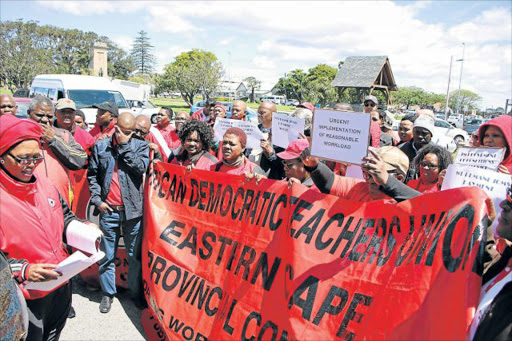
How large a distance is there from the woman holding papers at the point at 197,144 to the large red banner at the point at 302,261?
0.26 meters

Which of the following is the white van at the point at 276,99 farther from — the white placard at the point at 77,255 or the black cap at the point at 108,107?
the white placard at the point at 77,255

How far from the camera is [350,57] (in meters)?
31.8

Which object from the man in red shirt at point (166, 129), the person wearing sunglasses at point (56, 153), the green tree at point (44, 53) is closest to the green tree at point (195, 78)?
the green tree at point (44, 53)

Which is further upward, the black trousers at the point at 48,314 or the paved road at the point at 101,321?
the black trousers at the point at 48,314

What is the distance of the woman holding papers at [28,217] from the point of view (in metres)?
2.26

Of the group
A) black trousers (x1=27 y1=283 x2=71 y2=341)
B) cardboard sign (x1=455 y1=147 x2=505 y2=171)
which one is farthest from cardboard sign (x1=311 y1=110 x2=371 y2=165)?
black trousers (x1=27 y1=283 x2=71 y2=341)

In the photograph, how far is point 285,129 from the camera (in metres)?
4.26

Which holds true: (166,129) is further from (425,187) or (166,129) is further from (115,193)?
(425,187)

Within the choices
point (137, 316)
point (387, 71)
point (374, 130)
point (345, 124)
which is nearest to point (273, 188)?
point (345, 124)

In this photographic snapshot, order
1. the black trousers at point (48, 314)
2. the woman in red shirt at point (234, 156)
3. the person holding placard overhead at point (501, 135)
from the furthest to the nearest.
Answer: the woman in red shirt at point (234, 156), the person holding placard overhead at point (501, 135), the black trousers at point (48, 314)

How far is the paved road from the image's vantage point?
3730 mm

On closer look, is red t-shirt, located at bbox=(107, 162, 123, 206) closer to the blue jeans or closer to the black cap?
the blue jeans

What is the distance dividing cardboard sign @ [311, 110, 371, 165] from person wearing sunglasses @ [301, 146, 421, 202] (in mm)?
89

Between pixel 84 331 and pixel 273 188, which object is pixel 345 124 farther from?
pixel 84 331
